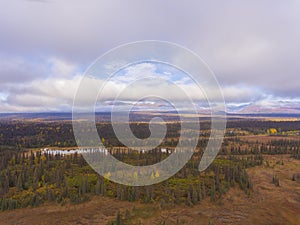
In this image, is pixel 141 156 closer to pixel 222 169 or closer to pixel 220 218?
pixel 222 169

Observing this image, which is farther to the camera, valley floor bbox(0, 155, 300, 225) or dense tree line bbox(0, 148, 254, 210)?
dense tree line bbox(0, 148, 254, 210)

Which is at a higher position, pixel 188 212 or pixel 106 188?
pixel 106 188

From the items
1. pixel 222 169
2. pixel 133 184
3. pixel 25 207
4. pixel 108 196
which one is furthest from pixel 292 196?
pixel 25 207

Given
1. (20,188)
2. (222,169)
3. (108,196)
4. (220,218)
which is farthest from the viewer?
(222,169)

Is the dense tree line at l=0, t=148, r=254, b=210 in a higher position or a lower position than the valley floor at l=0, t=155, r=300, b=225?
higher

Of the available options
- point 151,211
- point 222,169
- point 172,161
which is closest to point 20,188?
point 151,211

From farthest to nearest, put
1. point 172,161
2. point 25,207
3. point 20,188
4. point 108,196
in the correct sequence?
point 172,161 → point 20,188 → point 108,196 → point 25,207

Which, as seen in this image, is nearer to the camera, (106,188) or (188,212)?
(188,212)

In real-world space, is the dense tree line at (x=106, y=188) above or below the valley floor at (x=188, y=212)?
above

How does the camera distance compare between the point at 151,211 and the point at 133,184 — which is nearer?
the point at 151,211

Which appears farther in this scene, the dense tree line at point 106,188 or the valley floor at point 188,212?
the dense tree line at point 106,188
